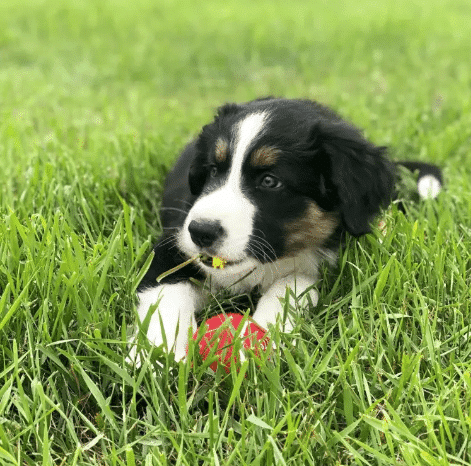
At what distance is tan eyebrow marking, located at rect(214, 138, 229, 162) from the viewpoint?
9.10 feet

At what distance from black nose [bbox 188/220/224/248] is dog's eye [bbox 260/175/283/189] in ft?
1.01

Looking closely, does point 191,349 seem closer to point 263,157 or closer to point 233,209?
point 233,209

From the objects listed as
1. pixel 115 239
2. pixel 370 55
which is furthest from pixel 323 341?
pixel 370 55

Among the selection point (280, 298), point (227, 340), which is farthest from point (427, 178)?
point (227, 340)

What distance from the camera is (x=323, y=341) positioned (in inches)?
90.8

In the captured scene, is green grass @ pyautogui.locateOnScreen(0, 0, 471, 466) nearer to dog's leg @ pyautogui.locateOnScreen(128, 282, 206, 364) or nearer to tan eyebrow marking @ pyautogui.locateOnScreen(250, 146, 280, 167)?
dog's leg @ pyautogui.locateOnScreen(128, 282, 206, 364)

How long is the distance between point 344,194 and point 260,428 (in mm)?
1147

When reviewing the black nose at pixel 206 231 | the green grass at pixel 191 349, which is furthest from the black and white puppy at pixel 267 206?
the green grass at pixel 191 349

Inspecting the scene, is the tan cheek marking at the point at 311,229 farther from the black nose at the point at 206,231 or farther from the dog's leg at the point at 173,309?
the dog's leg at the point at 173,309

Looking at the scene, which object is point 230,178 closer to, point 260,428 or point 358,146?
point 358,146

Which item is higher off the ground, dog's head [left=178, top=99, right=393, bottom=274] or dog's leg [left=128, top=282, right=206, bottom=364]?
dog's head [left=178, top=99, right=393, bottom=274]

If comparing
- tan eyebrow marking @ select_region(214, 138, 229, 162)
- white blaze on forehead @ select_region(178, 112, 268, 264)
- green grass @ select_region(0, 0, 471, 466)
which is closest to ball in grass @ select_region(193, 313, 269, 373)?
green grass @ select_region(0, 0, 471, 466)

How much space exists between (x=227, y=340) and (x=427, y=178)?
203cm

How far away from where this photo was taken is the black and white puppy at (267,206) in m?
2.61
